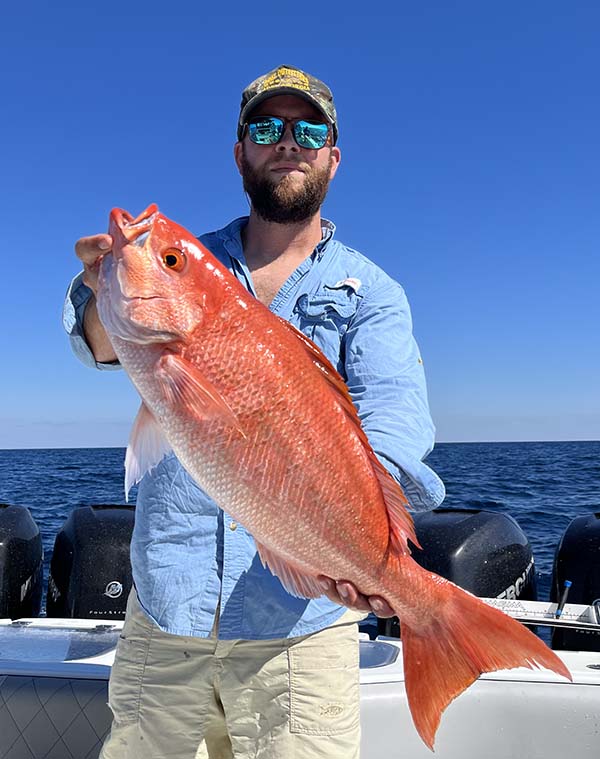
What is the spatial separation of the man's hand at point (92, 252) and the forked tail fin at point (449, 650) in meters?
1.36

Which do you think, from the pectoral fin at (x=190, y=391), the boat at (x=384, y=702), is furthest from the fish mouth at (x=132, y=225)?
the boat at (x=384, y=702)

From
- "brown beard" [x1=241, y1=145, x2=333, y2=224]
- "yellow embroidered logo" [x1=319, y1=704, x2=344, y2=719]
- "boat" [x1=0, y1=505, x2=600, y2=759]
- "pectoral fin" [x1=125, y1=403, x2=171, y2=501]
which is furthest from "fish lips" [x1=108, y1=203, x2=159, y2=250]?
"boat" [x1=0, y1=505, x2=600, y2=759]

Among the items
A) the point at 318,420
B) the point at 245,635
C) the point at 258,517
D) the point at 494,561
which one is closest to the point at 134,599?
the point at 245,635

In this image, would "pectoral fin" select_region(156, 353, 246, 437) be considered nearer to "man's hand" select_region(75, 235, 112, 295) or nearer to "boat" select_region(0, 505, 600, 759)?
"man's hand" select_region(75, 235, 112, 295)

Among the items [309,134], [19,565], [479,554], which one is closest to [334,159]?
[309,134]

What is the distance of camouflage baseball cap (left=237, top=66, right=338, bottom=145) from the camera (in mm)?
2736

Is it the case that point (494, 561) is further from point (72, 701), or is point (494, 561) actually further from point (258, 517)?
point (258, 517)

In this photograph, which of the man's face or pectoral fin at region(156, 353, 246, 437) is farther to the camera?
the man's face

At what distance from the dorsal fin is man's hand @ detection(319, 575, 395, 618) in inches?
6.6

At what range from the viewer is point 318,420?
6.57ft

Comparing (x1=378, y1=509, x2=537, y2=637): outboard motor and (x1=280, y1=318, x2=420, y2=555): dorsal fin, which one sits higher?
(x1=280, y1=318, x2=420, y2=555): dorsal fin


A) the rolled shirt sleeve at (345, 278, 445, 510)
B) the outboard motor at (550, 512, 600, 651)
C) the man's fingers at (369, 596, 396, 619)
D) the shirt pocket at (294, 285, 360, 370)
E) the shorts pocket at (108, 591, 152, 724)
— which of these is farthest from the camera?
the outboard motor at (550, 512, 600, 651)

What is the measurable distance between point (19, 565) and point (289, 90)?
4.30 metres

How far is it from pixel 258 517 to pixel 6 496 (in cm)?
2147
